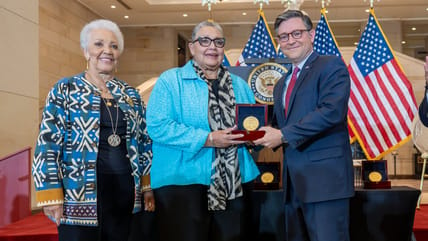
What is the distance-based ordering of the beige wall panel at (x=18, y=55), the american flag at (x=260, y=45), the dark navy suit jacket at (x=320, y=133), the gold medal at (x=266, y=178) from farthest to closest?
the american flag at (x=260, y=45), the beige wall panel at (x=18, y=55), the gold medal at (x=266, y=178), the dark navy suit jacket at (x=320, y=133)

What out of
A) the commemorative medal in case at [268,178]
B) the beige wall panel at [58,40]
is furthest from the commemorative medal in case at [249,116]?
the beige wall panel at [58,40]

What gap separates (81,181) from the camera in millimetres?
2047

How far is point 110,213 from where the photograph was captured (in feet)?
6.98

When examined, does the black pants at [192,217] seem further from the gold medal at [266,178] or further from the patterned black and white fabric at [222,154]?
the gold medal at [266,178]

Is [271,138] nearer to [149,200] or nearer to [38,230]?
[149,200]

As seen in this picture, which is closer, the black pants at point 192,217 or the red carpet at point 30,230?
the black pants at point 192,217

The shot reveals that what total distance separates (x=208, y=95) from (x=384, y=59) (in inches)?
169

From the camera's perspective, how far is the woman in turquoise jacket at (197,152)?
234 cm

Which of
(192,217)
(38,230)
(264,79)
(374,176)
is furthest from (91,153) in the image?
(38,230)

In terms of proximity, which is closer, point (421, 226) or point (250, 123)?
point (250, 123)

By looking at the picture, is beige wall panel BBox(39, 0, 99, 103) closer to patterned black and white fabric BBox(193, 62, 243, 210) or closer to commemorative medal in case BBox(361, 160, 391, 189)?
commemorative medal in case BBox(361, 160, 391, 189)

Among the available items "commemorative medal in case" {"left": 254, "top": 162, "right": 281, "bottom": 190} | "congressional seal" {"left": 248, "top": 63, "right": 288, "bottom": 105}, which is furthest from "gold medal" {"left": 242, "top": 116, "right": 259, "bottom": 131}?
"congressional seal" {"left": 248, "top": 63, "right": 288, "bottom": 105}

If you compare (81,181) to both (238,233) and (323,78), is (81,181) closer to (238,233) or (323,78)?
(238,233)

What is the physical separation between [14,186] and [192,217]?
331 cm
